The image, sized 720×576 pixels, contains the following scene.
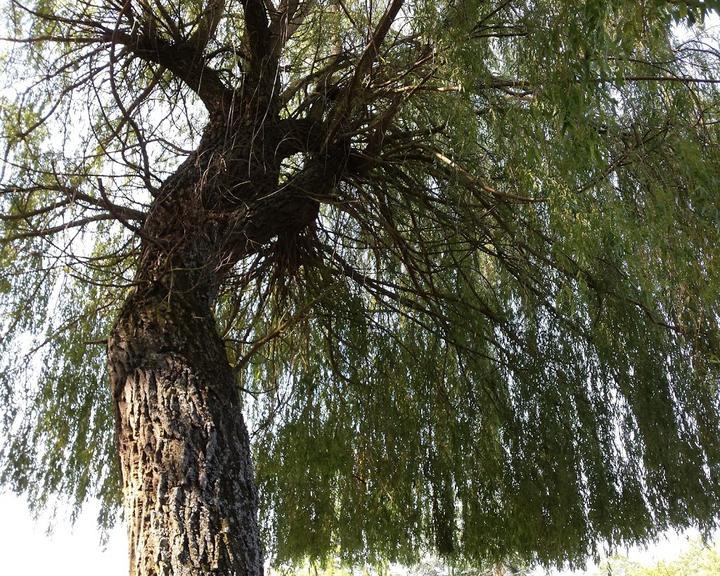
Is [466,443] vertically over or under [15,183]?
under

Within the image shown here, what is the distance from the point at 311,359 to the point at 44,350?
112cm

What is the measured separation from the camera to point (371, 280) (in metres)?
3.17

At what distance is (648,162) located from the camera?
2.55 m

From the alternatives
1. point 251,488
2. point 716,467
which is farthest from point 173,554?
point 716,467

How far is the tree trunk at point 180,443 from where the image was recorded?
5.90ft

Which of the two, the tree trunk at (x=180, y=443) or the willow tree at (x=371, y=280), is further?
the willow tree at (x=371, y=280)

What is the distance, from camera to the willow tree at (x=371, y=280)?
2109mm

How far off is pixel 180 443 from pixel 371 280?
1389mm

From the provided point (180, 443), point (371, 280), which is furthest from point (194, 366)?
point (371, 280)

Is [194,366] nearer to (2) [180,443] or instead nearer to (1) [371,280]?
(2) [180,443]

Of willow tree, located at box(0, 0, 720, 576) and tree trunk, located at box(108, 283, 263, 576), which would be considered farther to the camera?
willow tree, located at box(0, 0, 720, 576)

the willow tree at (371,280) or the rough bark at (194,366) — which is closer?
the rough bark at (194,366)

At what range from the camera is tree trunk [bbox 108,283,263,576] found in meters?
1.80

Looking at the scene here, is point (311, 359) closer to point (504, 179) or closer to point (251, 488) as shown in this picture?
point (504, 179)
